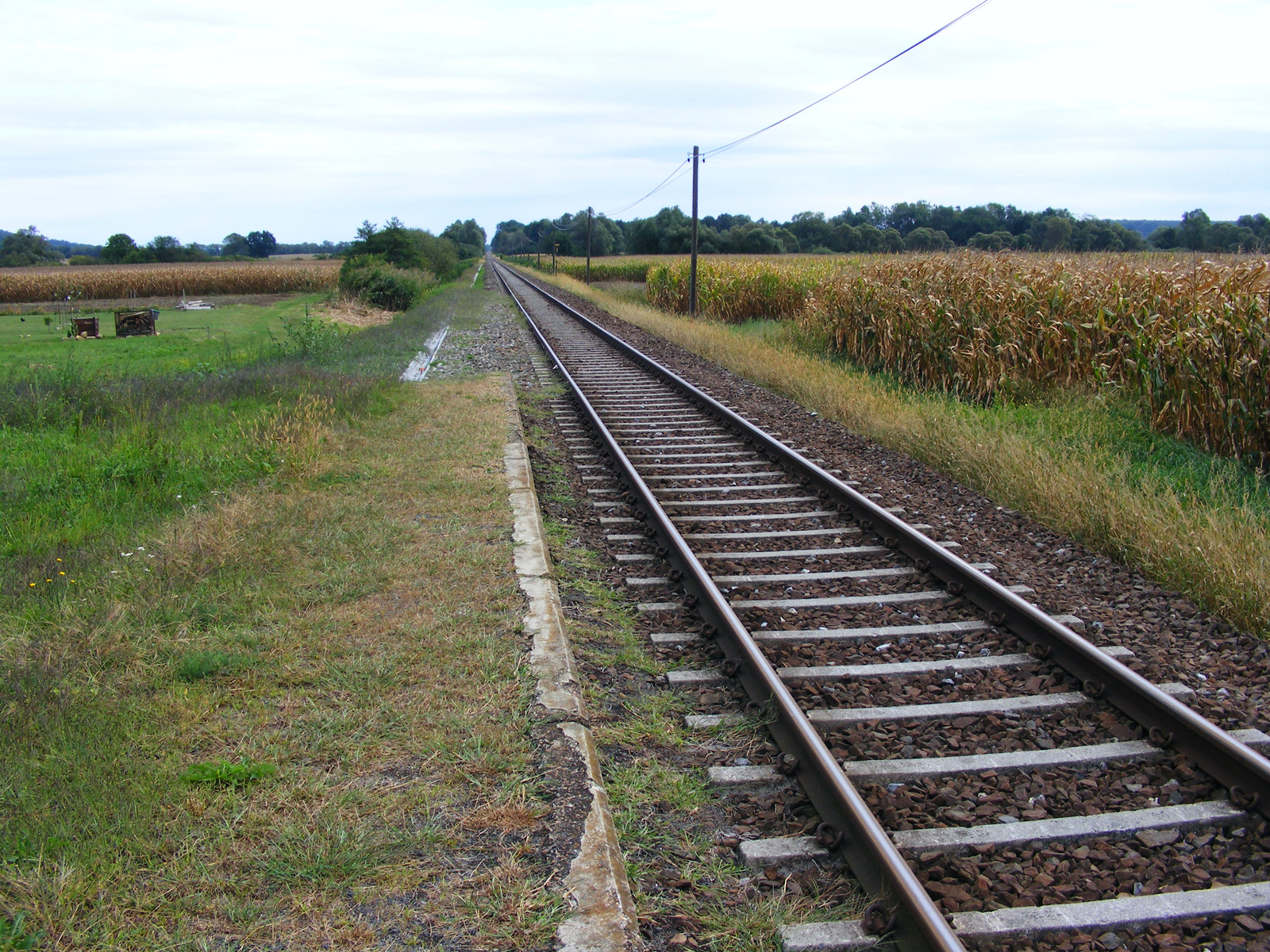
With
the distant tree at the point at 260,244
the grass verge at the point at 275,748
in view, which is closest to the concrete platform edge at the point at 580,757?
the grass verge at the point at 275,748

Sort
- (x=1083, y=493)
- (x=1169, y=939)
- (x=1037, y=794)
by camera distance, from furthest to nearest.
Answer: (x=1083, y=493)
(x=1037, y=794)
(x=1169, y=939)

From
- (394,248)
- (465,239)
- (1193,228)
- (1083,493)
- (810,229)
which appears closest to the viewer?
(1083,493)

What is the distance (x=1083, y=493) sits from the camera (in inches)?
268

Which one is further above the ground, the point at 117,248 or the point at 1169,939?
the point at 117,248

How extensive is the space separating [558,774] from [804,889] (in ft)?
3.23

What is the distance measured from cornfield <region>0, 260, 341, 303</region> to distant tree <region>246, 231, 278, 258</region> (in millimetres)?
89738

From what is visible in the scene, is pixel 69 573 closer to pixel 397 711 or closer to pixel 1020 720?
pixel 397 711

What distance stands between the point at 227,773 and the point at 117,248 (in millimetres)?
107148

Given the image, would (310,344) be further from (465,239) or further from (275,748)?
(465,239)

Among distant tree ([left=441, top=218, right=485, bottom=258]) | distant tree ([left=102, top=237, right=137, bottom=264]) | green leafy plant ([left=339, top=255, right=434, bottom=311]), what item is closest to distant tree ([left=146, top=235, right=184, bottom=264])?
distant tree ([left=102, top=237, right=137, bottom=264])

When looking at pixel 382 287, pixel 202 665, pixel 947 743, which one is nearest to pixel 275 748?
pixel 202 665

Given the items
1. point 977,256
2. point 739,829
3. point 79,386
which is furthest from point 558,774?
point 977,256

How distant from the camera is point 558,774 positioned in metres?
3.30

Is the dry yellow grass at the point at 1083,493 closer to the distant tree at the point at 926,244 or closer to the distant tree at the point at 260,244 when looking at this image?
the distant tree at the point at 926,244
